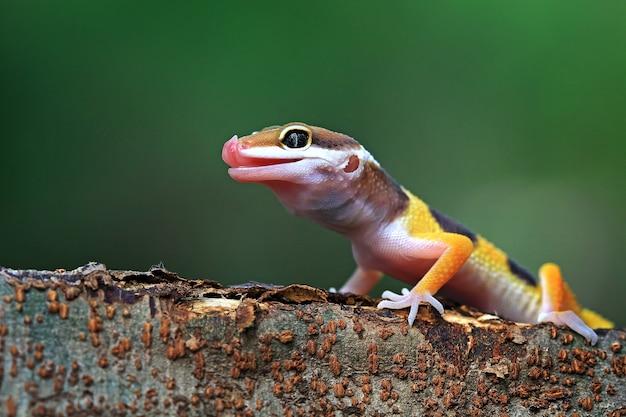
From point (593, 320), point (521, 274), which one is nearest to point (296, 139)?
point (521, 274)

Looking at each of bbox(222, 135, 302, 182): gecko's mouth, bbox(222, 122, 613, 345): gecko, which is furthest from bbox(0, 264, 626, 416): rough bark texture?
bbox(222, 135, 302, 182): gecko's mouth

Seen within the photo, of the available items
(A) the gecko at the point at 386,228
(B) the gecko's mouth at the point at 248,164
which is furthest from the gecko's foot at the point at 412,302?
(B) the gecko's mouth at the point at 248,164

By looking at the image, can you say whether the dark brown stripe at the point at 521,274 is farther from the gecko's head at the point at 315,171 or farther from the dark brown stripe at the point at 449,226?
the gecko's head at the point at 315,171

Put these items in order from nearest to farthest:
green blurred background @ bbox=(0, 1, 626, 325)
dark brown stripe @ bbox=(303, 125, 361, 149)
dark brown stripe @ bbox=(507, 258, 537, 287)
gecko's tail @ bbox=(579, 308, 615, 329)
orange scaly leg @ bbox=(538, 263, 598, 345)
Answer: dark brown stripe @ bbox=(303, 125, 361, 149) < orange scaly leg @ bbox=(538, 263, 598, 345) < dark brown stripe @ bbox=(507, 258, 537, 287) < gecko's tail @ bbox=(579, 308, 615, 329) < green blurred background @ bbox=(0, 1, 626, 325)

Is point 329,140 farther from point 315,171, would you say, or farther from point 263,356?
point 263,356

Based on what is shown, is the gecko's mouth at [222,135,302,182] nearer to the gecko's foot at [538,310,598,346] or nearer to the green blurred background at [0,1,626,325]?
the gecko's foot at [538,310,598,346]

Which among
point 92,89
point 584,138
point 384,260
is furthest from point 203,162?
point 584,138
